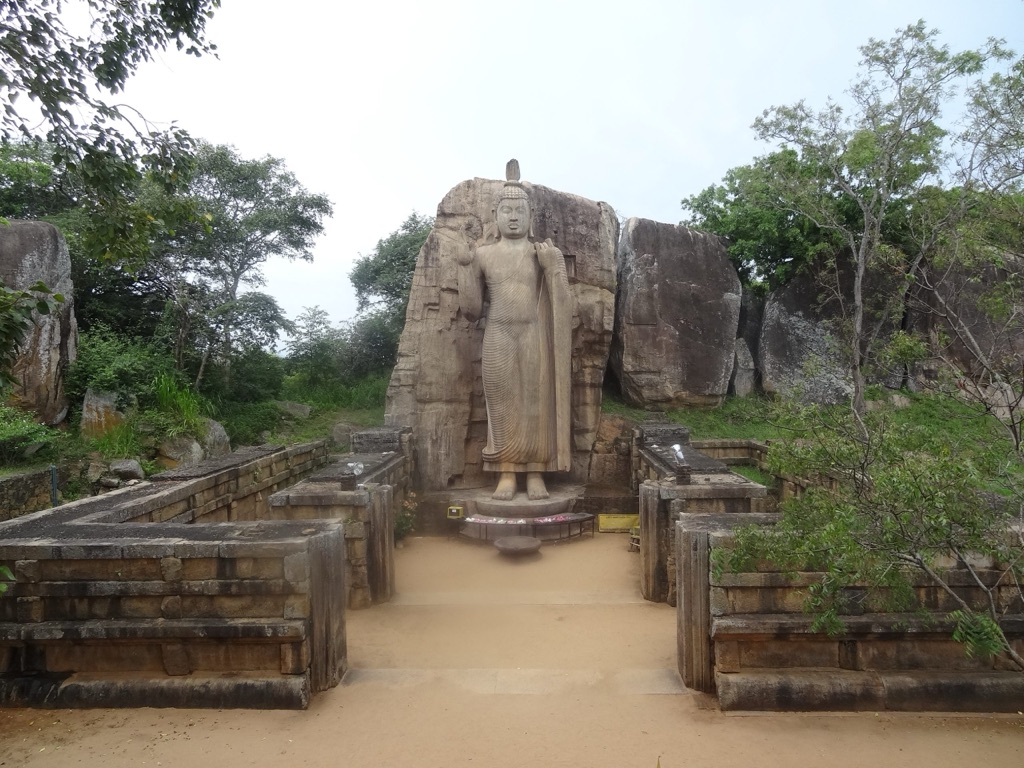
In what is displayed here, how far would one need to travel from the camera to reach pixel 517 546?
6.60 m

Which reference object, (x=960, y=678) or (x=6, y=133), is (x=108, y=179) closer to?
(x=6, y=133)

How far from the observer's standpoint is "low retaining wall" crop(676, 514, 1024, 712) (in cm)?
330

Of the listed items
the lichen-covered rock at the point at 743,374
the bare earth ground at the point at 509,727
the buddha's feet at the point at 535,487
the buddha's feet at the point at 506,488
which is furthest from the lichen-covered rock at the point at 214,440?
the lichen-covered rock at the point at 743,374

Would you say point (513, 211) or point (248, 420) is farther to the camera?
point (248, 420)

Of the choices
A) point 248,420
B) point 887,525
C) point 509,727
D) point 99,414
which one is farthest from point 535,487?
point 99,414

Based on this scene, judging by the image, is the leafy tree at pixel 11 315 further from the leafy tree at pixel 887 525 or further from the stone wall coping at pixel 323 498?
the leafy tree at pixel 887 525

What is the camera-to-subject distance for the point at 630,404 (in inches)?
446

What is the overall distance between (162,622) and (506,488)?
15.7 feet

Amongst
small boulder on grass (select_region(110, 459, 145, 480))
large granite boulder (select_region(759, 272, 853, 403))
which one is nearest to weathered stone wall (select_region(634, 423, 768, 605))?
small boulder on grass (select_region(110, 459, 145, 480))

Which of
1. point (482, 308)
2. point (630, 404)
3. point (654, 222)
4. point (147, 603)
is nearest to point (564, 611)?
point (147, 603)

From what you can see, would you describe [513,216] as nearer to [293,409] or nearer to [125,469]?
[125,469]

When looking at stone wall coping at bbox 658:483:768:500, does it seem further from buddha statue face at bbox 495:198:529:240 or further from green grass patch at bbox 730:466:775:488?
buddha statue face at bbox 495:198:529:240

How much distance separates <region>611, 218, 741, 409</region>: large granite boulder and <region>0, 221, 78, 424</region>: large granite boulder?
8669 mm

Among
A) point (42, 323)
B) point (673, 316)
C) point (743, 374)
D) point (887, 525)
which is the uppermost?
point (673, 316)
